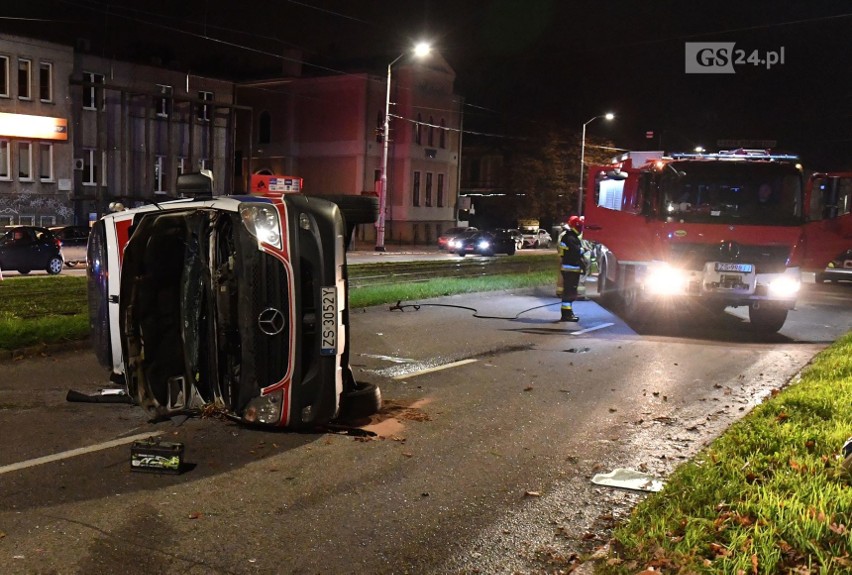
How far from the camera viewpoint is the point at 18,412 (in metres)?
7.30

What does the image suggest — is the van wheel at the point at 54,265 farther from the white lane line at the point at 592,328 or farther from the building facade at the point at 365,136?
the building facade at the point at 365,136

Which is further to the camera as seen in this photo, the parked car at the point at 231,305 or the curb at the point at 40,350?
the curb at the point at 40,350

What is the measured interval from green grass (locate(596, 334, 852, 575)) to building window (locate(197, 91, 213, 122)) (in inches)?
1617

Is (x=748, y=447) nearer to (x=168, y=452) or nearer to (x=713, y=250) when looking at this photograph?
(x=168, y=452)

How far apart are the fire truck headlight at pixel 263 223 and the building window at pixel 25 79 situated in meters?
34.4

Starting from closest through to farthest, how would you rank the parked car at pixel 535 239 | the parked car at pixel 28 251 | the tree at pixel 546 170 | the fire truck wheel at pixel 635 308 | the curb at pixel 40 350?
the curb at pixel 40 350 → the fire truck wheel at pixel 635 308 → the parked car at pixel 28 251 → the parked car at pixel 535 239 → the tree at pixel 546 170

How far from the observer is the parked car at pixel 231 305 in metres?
6.11

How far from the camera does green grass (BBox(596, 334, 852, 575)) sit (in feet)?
13.6

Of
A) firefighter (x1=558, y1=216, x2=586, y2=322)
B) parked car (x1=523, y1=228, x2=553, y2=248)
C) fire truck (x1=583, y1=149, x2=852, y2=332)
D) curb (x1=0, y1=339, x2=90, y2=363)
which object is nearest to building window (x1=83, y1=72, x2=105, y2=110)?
parked car (x1=523, y1=228, x2=553, y2=248)

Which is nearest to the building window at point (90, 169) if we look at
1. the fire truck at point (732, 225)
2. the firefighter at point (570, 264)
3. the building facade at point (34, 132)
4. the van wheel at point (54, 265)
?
the building facade at point (34, 132)

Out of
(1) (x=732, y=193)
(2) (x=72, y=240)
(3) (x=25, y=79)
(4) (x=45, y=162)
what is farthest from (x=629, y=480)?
(3) (x=25, y=79)

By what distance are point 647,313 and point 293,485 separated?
11.2 m

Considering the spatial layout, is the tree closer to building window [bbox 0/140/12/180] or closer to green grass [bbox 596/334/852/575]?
building window [bbox 0/140/12/180]

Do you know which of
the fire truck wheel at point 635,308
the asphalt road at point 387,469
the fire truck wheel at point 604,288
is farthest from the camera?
the fire truck wheel at point 604,288
